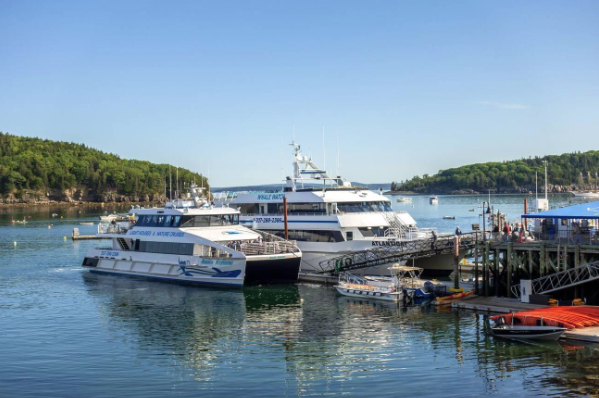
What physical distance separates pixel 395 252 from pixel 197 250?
39.3 ft

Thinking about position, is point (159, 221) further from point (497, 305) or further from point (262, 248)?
point (497, 305)

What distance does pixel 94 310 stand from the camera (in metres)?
33.4

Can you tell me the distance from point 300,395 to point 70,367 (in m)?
8.92

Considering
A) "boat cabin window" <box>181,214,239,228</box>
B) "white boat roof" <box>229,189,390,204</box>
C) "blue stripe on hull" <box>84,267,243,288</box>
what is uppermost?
"white boat roof" <box>229,189,390,204</box>

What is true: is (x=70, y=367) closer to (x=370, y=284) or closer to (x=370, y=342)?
(x=370, y=342)

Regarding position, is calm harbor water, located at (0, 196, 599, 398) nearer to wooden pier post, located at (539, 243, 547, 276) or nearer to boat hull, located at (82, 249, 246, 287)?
boat hull, located at (82, 249, 246, 287)

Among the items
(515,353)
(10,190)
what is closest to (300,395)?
(515,353)

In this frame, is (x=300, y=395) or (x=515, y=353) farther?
(x=515, y=353)

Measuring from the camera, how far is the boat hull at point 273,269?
37.2m

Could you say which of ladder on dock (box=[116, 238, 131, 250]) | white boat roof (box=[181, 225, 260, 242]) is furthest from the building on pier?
ladder on dock (box=[116, 238, 131, 250])

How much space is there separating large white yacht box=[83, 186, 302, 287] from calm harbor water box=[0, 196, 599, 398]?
1.26 meters

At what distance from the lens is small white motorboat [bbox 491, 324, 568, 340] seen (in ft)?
78.3

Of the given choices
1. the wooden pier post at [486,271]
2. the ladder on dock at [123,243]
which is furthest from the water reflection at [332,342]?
the ladder on dock at [123,243]

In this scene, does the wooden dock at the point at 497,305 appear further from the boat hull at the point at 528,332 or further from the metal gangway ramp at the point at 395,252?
the metal gangway ramp at the point at 395,252
